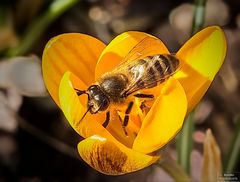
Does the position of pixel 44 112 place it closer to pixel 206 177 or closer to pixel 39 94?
pixel 39 94

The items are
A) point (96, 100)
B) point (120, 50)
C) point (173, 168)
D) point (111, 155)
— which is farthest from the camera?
point (173, 168)

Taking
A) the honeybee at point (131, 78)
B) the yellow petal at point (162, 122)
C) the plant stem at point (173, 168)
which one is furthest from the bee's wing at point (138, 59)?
the plant stem at point (173, 168)

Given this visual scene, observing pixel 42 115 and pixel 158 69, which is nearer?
pixel 158 69


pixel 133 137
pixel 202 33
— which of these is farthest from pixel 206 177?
pixel 202 33

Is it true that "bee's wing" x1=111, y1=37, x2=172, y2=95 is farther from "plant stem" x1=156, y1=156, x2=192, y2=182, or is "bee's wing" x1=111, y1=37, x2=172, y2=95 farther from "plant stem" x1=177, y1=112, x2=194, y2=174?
"plant stem" x1=177, y1=112, x2=194, y2=174

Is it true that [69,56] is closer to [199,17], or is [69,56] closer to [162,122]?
[162,122]

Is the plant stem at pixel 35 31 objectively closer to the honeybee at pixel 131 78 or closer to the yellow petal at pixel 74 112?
the honeybee at pixel 131 78

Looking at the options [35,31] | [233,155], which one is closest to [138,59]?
[233,155]
